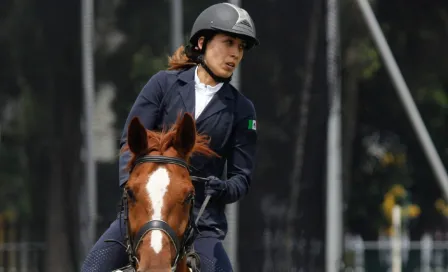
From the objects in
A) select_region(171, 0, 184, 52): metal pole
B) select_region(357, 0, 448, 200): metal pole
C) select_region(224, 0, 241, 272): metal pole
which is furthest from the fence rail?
select_region(357, 0, 448, 200): metal pole

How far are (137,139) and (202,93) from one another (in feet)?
2.78

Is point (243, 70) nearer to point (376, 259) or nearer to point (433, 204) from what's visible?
point (376, 259)

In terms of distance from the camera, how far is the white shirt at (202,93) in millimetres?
7188

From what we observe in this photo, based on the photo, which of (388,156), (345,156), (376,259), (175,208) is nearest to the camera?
(175,208)

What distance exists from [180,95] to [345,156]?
2257 cm

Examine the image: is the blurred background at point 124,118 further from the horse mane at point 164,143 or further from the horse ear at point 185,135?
the horse ear at point 185,135

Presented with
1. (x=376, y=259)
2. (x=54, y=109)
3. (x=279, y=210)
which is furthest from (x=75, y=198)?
(x=376, y=259)

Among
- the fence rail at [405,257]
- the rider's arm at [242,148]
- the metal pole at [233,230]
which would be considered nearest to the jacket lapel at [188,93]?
the rider's arm at [242,148]

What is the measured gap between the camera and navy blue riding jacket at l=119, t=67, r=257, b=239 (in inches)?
279

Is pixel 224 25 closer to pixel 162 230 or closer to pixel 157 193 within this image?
pixel 157 193

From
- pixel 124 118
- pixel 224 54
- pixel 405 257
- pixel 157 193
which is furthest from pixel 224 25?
pixel 405 257

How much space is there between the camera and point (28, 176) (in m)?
19.1

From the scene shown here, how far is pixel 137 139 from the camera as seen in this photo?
256 inches

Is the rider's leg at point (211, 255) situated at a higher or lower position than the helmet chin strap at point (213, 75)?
lower
